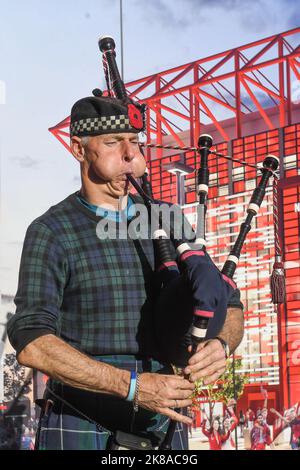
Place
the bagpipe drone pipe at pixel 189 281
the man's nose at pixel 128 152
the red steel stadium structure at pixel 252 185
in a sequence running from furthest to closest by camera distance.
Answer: the red steel stadium structure at pixel 252 185 → the man's nose at pixel 128 152 → the bagpipe drone pipe at pixel 189 281

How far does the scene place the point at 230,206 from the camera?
1686 centimetres

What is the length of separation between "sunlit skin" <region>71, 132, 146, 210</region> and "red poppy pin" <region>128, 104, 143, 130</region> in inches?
0.8

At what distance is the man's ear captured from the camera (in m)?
1.75

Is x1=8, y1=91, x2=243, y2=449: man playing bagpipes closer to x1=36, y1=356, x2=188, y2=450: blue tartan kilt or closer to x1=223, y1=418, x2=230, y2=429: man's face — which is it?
x1=36, y1=356, x2=188, y2=450: blue tartan kilt

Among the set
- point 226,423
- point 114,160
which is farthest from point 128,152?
point 226,423

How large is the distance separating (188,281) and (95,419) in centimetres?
35

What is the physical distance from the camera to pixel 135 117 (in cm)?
172

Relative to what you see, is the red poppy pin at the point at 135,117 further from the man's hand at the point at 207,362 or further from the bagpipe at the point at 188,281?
the man's hand at the point at 207,362

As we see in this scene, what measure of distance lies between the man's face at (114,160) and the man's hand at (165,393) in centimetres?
41

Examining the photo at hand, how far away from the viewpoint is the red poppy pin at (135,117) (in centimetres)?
171

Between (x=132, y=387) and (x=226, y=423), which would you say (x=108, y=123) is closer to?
(x=132, y=387)

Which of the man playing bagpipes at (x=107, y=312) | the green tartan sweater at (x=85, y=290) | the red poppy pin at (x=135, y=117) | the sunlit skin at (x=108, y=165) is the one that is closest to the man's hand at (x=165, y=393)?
the man playing bagpipes at (x=107, y=312)

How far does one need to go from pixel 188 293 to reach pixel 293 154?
1441cm

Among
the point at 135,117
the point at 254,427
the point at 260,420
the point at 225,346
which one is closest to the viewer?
the point at 225,346
